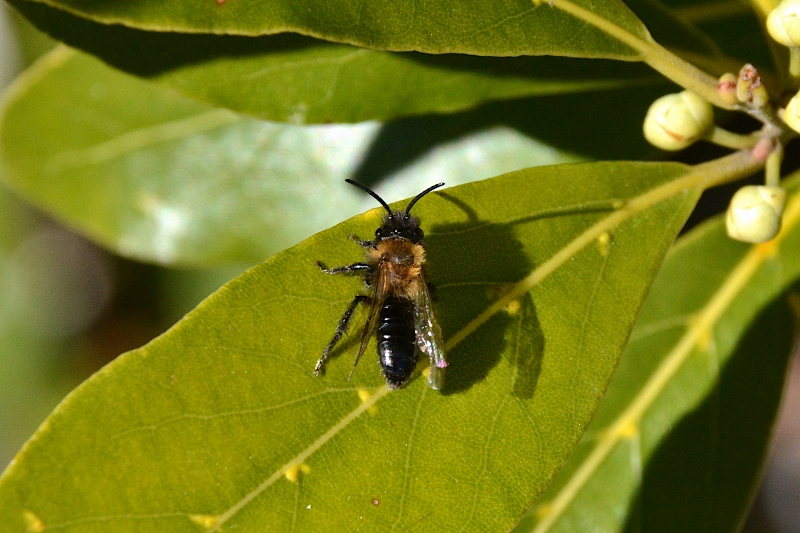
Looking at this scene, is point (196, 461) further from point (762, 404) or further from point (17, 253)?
point (17, 253)

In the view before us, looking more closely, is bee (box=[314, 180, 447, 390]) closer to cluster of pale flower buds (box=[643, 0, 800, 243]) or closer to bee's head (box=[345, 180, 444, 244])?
bee's head (box=[345, 180, 444, 244])

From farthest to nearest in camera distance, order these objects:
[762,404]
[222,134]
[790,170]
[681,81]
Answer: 1. [222,134]
2. [790,170]
3. [762,404]
4. [681,81]

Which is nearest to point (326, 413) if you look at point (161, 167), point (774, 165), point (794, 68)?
point (774, 165)

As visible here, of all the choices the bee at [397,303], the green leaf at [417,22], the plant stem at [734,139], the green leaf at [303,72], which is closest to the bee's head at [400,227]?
the bee at [397,303]

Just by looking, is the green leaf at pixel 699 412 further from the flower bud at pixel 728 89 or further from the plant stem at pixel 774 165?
the flower bud at pixel 728 89

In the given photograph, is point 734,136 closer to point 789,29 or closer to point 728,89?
point 728,89

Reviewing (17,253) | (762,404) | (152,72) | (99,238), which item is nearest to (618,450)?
(762,404)
